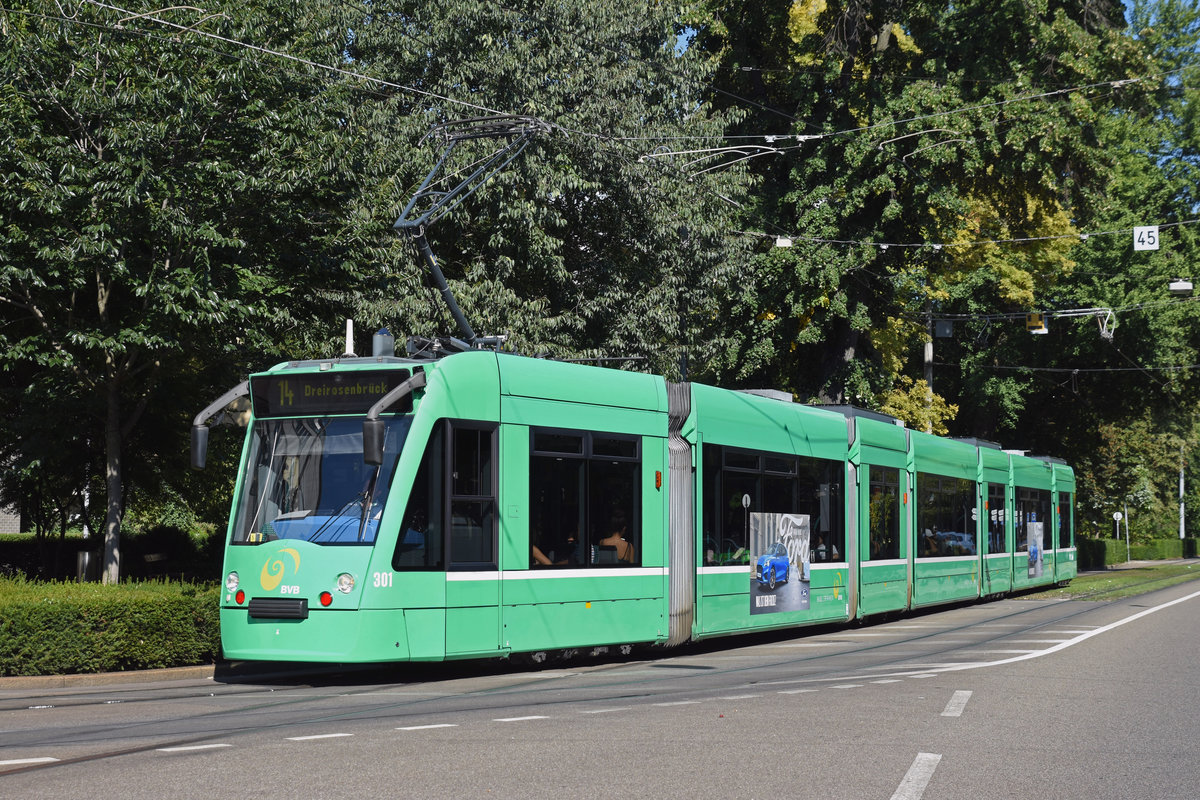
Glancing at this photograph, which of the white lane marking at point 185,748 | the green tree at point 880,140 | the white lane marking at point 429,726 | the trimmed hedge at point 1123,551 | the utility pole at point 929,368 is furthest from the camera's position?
the trimmed hedge at point 1123,551

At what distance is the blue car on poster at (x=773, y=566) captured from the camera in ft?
56.7

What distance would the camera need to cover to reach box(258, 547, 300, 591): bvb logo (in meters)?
12.2

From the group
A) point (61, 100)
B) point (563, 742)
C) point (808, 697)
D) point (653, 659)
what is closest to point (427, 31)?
point (61, 100)

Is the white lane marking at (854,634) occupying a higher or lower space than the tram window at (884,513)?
lower

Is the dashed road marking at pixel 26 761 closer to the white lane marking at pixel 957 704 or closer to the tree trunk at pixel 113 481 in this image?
the white lane marking at pixel 957 704

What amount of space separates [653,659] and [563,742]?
7.39 meters

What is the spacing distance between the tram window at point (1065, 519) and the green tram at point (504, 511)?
1881 cm

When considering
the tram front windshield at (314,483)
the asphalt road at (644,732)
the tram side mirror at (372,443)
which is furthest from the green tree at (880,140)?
the tram side mirror at (372,443)

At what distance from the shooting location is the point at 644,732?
29.8ft

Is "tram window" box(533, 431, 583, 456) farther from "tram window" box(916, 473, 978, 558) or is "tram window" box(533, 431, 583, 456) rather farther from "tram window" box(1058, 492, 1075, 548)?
"tram window" box(1058, 492, 1075, 548)

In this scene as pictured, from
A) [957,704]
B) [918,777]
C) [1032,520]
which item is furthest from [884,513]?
[918,777]

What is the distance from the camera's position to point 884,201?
30891 millimetres

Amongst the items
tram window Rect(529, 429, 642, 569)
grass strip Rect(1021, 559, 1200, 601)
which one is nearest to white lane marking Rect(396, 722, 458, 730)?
tram window Rect(529, 429, 642, 569)

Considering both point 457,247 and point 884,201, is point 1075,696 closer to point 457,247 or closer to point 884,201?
point 457,247
